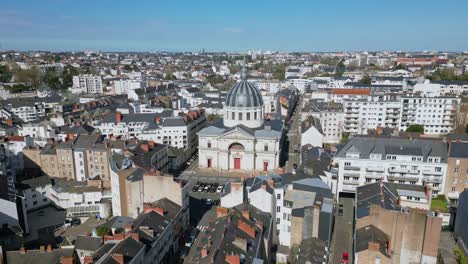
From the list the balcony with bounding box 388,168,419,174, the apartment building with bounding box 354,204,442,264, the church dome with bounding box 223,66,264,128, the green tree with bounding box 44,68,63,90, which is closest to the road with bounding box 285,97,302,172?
the church dome with bounding box 223,66,264,128

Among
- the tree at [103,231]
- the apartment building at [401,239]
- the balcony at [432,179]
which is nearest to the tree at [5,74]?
the tree at [103,231]

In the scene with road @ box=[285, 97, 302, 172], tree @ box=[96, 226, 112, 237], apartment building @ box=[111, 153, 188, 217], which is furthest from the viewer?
road @ box=[285, 97, 302, 172]

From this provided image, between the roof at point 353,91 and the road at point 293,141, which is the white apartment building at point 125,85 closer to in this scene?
the road at point 293,141

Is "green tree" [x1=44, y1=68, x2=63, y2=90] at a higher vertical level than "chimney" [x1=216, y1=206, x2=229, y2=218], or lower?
higher

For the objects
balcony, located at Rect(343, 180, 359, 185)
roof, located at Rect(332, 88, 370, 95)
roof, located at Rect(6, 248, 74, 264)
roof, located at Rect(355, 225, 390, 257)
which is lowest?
balcony, located at Rect(343, 180, 359, 185)

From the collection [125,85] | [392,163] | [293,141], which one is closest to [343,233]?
[392,163]

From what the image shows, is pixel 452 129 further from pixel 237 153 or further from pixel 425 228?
pixel 425 228

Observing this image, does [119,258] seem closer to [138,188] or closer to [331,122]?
[138,188]

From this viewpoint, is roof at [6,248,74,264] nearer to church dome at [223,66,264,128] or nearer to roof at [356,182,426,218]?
roof at [356,182,426,218]
